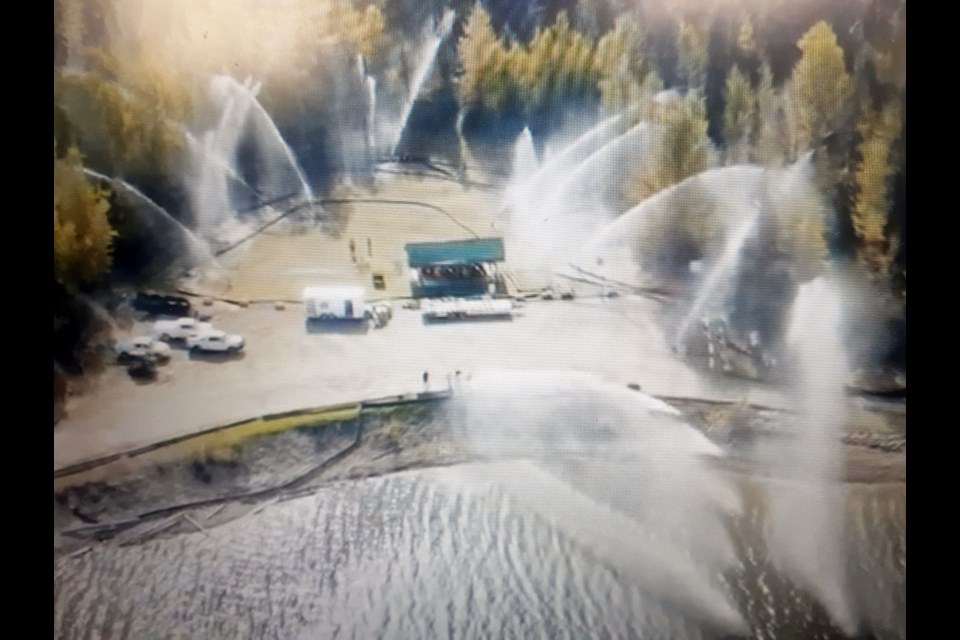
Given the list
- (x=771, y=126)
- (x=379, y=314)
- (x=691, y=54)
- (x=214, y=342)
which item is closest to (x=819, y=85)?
(x=771, y=126)

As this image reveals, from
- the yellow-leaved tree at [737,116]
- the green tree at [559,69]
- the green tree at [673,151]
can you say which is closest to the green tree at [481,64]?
the green tree at [559,69]

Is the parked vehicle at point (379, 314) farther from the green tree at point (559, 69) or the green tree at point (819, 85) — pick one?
the green tree at point (819, 85)

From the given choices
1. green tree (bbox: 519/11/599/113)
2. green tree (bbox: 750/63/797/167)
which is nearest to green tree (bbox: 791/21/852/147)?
green tree (bbox: 750/63/797/167)

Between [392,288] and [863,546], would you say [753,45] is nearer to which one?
[392,288]

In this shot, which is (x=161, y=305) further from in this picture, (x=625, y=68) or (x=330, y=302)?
(x=625, y=68)
